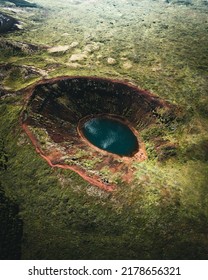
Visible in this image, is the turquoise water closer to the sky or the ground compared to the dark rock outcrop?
closer to the ground

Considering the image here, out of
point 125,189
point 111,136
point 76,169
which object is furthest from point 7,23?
point 125,189

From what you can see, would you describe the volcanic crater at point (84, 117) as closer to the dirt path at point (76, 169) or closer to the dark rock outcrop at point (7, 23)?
the dirt path at point (76, 169)

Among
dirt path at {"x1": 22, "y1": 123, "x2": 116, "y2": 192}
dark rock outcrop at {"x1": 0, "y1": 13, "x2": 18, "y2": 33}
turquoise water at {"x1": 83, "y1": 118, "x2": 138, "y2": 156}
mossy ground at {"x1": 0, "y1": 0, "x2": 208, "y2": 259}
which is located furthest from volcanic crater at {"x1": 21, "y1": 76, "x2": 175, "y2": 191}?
dark rock outcrop at {"x1": 0, "y1": 13, "x2": 18, "y2": 33}

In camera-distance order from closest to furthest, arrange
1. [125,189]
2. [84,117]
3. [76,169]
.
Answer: [125,189], [76,169], [84,117]

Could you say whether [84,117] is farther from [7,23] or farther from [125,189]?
[7,23]

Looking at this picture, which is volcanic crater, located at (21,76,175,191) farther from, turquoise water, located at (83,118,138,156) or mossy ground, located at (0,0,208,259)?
mossy ground, located at (0,0,208,259)

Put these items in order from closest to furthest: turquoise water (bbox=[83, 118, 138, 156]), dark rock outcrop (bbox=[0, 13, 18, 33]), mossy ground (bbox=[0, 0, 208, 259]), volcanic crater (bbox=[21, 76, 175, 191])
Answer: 1. mossy ground (bbox=[0, 0, 208, 259])
2. volcanic crater (bbox=[21, 76, 175, 191])
3. turquoise water (bbox=[83, 118, 138, 156])
4. dark rock outcrop (bbox=[0, 13, 18, 33])
